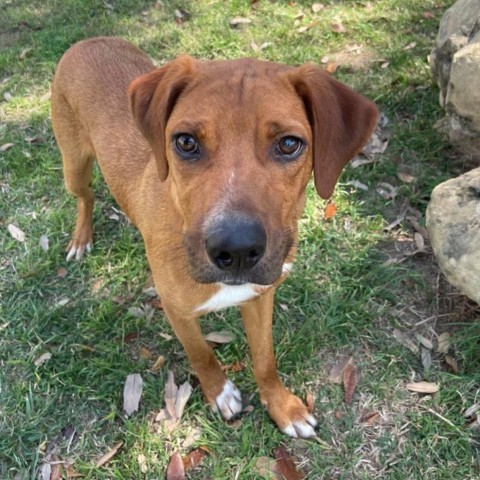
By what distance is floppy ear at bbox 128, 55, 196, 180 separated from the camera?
2750 mm

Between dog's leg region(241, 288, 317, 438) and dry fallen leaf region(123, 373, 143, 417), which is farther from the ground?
dog's leg region(241, 288, 317, 438)

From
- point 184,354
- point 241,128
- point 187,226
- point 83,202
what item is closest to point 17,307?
point 83,202

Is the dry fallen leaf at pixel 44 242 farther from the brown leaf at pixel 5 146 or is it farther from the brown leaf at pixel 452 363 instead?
the brown leaf at pixel 452 363

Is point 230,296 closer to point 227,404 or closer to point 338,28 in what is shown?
point 227,404

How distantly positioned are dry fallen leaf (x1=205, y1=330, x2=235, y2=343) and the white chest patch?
3.14 feet

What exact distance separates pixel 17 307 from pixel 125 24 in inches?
179

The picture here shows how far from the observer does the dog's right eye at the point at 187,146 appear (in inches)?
102

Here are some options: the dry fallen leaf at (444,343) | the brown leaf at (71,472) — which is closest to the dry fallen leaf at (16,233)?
the brown leaf at (71,472)

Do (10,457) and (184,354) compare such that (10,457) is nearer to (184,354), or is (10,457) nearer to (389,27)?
(184,354)

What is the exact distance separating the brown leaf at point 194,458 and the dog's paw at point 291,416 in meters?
0.48

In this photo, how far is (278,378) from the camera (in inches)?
142

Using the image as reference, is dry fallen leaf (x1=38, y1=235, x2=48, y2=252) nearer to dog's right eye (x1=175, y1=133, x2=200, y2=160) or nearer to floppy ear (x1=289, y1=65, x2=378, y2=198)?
dog's right eye (x1=175, y1=133, x2=200, y2=160)

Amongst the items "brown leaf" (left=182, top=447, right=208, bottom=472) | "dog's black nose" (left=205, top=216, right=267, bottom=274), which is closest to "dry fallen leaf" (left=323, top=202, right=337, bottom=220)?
"brown leaf" (left=182, top=447, right=208, bottom=472)

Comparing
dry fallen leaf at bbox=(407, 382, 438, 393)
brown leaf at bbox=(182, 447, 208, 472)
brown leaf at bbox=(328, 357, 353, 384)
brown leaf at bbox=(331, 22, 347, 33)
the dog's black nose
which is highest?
the dog's black nose
